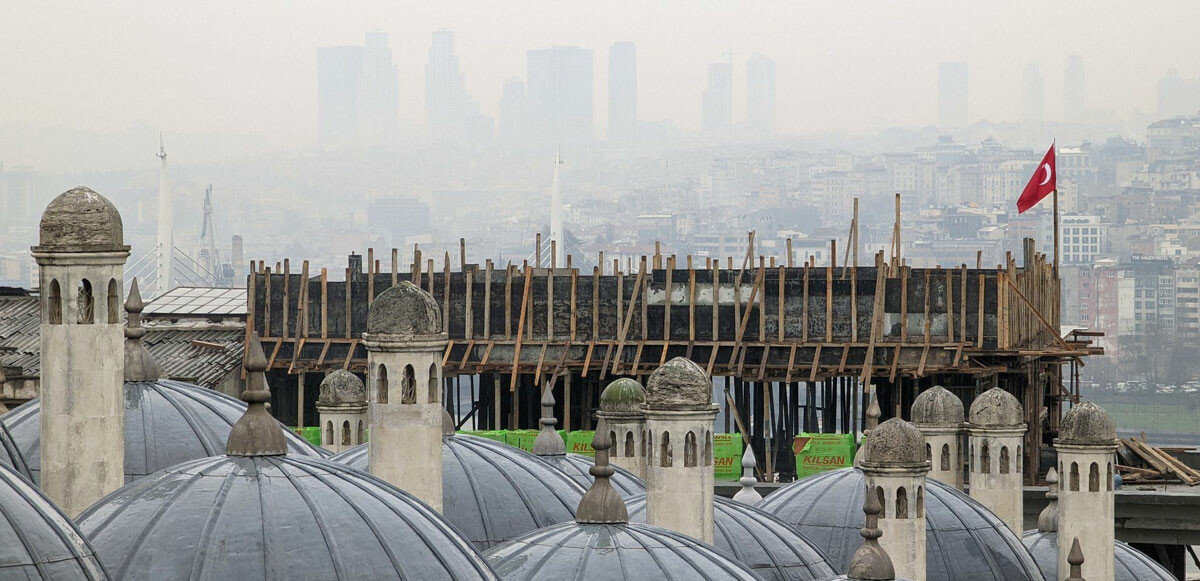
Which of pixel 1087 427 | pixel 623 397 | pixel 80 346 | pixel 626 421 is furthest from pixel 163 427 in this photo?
pixel 1087 427

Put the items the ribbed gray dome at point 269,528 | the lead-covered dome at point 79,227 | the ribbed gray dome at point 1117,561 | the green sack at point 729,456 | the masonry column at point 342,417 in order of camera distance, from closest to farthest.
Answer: the ribbed gray dome at point 269,528 → the lead-covered dome at point 79,227 → the masonry column at point 342,417 → the ribbed gray dome at point 1117,561 → the green sack at point 729,456

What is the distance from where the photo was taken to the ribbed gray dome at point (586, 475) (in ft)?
121

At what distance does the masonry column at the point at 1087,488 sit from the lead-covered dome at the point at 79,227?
2592 centimetres

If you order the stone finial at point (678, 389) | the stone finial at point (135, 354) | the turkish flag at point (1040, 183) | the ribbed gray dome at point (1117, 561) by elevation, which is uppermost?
the turkish flag at point (1040, 183)

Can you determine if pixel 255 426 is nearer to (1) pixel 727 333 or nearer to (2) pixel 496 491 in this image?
(2) pixel 496 491

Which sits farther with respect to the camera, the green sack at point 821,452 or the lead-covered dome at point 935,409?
the green sack at point 821,452

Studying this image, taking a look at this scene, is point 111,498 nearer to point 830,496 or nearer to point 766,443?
point 830,496

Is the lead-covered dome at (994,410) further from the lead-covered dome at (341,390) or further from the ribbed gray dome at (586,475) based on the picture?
the lead-covered dome at (341,390)

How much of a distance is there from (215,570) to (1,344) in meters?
45.9

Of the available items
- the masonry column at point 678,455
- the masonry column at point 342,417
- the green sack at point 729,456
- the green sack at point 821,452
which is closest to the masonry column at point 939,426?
the masonry column at point 342,417

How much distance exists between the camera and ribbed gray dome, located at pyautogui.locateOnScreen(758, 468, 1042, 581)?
135ft

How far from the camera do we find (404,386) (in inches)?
1125

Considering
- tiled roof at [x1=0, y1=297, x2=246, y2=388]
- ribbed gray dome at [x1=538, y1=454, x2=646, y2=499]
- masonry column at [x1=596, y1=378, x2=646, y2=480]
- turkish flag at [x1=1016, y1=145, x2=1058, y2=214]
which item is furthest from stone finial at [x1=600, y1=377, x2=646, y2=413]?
turkish flag at [x1=1016, y1=145, x2=1058, y2=214]

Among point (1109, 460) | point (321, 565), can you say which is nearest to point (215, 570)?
point (321, 565)
